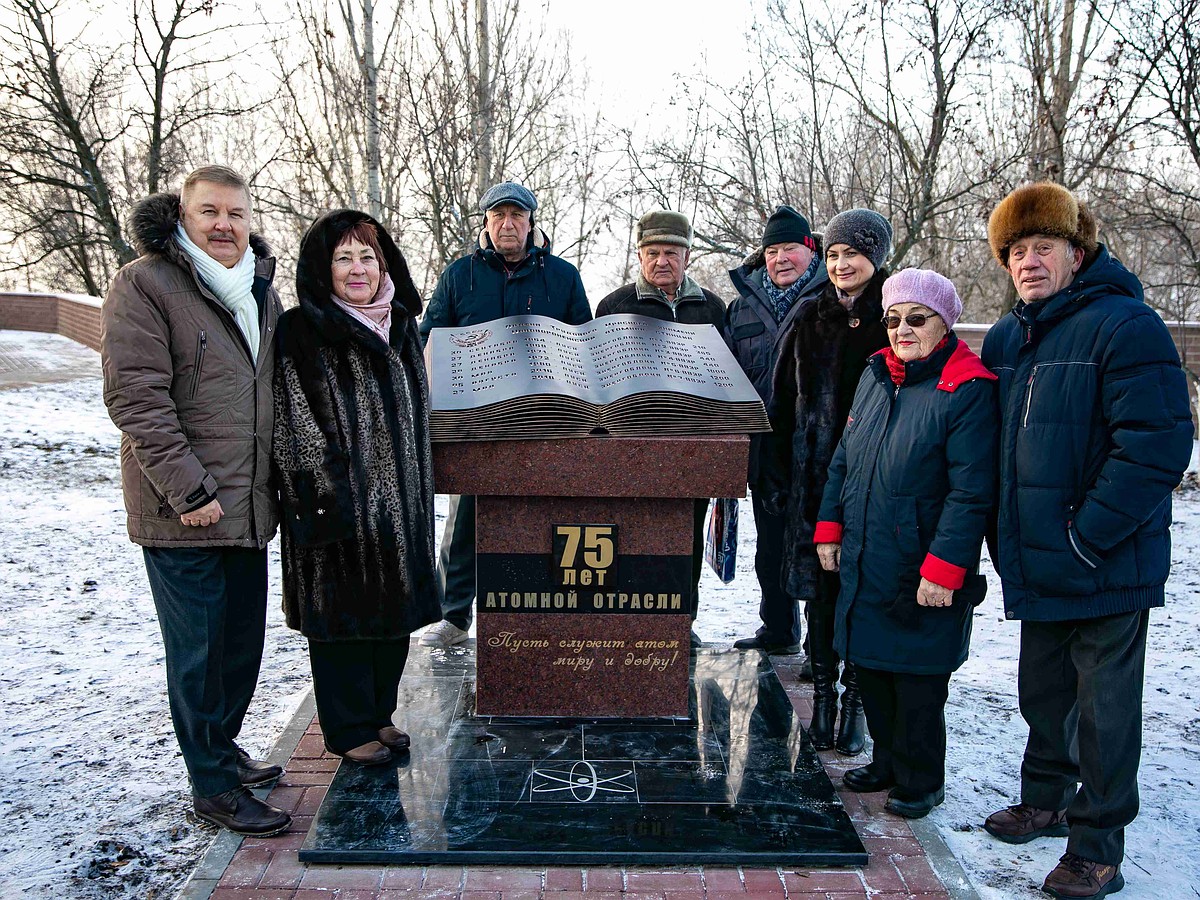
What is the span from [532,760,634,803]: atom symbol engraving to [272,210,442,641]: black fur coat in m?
0.68

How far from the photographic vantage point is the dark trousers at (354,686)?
3.38 m

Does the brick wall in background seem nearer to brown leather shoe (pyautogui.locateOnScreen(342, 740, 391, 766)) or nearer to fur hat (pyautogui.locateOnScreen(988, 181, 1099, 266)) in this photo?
brown leather shoe (pyautogui.locateOnScreen(342, 740, 391, 766))

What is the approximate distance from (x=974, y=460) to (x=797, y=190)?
811 cm

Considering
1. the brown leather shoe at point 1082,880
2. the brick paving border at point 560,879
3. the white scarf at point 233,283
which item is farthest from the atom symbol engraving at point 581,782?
the white scarf at point 233,283

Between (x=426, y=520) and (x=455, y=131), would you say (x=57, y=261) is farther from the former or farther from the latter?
(x=426, y=520)

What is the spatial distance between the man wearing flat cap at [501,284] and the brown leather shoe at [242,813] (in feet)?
5.15

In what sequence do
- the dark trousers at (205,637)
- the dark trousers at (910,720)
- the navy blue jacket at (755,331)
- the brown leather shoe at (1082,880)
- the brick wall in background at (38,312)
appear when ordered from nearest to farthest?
the brown leather shoe at (1082,880)
the dark trousers at (205,637)
the dark trousers at (910,720)
the navy blue jacket at (755,331)
the brick wall in background at (38,312)

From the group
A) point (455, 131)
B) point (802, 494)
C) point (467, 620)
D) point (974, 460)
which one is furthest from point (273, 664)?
point (455, 131)

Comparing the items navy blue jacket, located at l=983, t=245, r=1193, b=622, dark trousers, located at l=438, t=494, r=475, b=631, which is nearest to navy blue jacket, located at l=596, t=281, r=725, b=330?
dark trousers, located at l=438, t=494, r=475, b=631

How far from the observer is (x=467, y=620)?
4895 millimetres

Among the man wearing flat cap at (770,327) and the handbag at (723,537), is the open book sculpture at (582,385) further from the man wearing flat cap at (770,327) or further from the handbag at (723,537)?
the handbag at (723,537)

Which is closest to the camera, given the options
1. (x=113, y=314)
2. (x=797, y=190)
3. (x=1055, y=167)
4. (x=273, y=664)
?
(x=113, y=314)

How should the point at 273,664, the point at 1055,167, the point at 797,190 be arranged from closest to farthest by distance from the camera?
the point at 273,664 → the point at 1055,167 → the point at 797,190

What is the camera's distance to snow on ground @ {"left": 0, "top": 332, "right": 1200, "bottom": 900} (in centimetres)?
298
